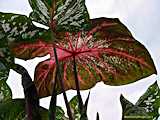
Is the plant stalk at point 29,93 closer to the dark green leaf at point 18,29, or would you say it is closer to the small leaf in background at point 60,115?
the dark green leaf at point 18,29

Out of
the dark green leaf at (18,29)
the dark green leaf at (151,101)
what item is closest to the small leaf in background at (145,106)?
the dark green leaf at (151,101)

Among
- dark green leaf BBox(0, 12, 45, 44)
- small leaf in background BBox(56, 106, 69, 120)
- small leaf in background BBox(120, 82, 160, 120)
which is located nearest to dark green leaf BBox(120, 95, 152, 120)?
small leaf in background BBox(120, 82, 160, 120)

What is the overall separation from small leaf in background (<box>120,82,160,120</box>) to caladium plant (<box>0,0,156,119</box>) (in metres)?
0.04

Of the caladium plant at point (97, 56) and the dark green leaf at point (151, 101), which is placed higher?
the caladium plant at point (97, 56)

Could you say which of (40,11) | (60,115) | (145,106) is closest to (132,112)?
(145,106)

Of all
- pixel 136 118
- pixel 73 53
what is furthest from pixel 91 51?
pixel 136 118

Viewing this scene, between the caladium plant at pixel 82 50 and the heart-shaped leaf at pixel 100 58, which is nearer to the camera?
the caladium plant at pixel 82 50

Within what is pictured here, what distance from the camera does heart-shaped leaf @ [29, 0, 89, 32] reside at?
538 mm

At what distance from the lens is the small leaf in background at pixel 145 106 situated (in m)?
0.67

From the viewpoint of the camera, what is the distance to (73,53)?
72 cm

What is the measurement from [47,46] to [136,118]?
8.2 inches

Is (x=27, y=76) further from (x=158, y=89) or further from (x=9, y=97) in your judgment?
(x=158, y=89)

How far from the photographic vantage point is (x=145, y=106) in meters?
0.71

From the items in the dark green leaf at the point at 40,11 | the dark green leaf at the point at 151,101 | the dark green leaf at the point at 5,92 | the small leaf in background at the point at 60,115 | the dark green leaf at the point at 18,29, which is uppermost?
the dark green leaf at the point at 40,11
